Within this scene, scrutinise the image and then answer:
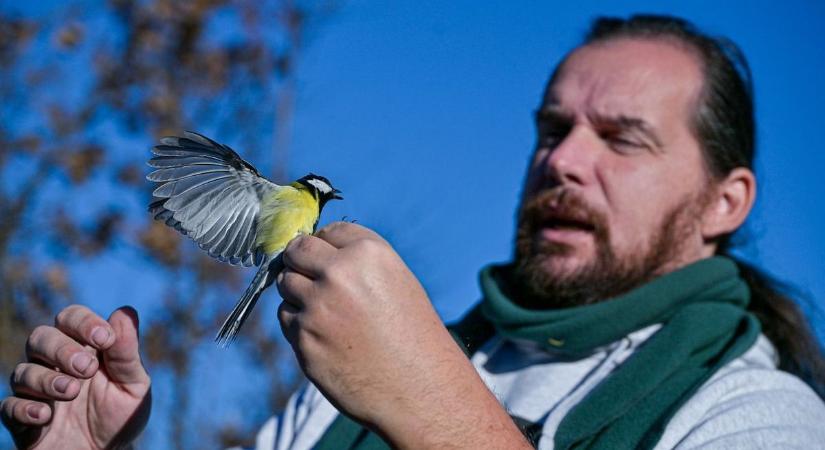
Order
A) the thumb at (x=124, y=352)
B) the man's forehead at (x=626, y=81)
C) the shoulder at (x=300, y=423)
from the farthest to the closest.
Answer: the man's forehead at (x=626, y=81) < the shoulder at (x=300, y=423) < the thumb at (x=124, y=352)

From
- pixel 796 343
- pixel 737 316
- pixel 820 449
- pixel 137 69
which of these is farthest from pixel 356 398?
pixel 137 69

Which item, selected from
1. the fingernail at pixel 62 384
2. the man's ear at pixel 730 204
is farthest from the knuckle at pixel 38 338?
the man's ear at pixel 730 204

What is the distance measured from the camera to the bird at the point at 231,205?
1870 millimetres

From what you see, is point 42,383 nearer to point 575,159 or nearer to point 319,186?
point 319,186

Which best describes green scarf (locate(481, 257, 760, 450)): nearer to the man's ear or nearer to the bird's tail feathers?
the man's ear

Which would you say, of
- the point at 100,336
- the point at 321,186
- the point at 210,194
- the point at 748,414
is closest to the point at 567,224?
the point at 748,414

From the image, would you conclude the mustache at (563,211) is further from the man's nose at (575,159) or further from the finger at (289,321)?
the finger at (289,321)

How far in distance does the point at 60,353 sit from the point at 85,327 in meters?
0.09

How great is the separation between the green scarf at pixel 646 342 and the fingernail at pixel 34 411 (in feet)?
2.55

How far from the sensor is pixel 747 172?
3.26 meters

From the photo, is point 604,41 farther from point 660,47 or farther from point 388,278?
point 388,278

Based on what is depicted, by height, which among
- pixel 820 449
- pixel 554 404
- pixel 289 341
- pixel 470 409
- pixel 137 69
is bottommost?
pixel 820 449

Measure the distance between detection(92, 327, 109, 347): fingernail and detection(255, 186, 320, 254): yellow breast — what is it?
1.78ft

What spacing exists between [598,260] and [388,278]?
147cm
